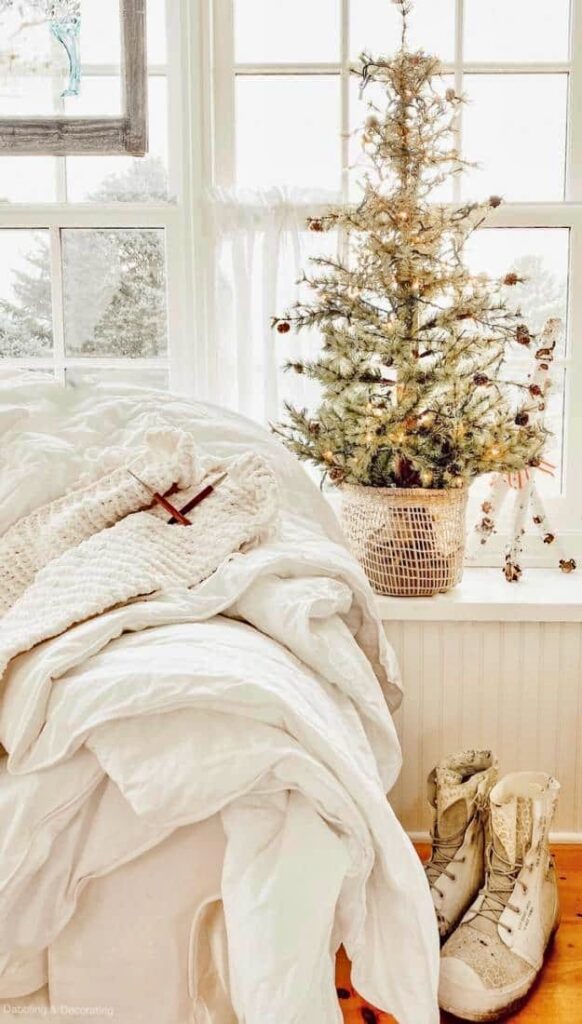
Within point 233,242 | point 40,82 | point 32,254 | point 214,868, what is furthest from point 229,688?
point 40,82

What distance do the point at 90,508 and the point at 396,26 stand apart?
5.01 feet

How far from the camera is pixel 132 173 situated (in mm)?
2371

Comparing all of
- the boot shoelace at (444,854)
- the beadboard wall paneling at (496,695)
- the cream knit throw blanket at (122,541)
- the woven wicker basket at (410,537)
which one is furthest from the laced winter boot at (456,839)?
the cream knit throw blanket at (122,541)

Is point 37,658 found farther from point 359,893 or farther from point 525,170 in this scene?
point 525,170

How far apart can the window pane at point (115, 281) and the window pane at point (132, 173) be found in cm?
9

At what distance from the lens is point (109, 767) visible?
1026mm

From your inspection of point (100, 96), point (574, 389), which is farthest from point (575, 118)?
point (100, 96)

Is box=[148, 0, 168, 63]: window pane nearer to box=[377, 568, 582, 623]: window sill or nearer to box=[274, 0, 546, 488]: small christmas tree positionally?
box=[274, 0, 546, 488]: small christmas tree

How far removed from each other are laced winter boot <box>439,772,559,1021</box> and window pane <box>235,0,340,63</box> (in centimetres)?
179

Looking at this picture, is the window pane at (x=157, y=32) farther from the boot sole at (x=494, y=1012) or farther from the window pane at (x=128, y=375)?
the boot sole at (x=494, y=1012)

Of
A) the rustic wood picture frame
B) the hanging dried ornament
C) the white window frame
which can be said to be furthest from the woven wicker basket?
the rustic wood picture frame

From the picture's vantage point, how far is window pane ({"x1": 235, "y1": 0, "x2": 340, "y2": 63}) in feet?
7.66

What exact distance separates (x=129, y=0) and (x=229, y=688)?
1894 millimetres

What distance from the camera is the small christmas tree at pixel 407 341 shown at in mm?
1971
